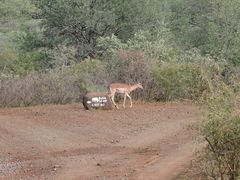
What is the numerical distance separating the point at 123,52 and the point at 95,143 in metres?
10.1

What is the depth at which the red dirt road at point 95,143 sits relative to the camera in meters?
13.0

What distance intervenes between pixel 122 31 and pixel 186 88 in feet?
34.3

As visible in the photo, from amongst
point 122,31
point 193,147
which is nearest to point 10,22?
point 122,31

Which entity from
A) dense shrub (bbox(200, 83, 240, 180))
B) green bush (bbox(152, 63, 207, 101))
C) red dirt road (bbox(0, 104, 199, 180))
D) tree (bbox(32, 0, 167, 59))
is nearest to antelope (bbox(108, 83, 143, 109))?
red dirt road (bbox(0, 104, 199, 180))

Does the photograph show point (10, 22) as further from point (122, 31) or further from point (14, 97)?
point (14, 97)

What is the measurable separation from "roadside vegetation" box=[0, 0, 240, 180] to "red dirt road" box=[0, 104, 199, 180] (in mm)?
1715

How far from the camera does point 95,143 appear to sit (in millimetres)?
16188

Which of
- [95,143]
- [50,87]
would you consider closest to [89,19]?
[50,87]

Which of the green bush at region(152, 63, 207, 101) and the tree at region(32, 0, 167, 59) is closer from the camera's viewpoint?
the green bush at region(152, 63, 207, 101)

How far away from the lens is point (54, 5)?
32875 millimetres

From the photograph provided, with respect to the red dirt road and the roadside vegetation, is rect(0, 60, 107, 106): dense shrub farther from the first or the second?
the red dirt road

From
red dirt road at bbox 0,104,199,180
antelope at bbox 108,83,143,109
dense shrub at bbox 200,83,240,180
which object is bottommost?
red dirt road at bbox 0,104,199,180

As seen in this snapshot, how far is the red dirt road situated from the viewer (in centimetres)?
1304

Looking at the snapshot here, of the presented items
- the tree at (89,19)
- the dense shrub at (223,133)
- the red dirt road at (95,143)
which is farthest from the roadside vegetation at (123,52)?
the dense shrub at (223,133)
